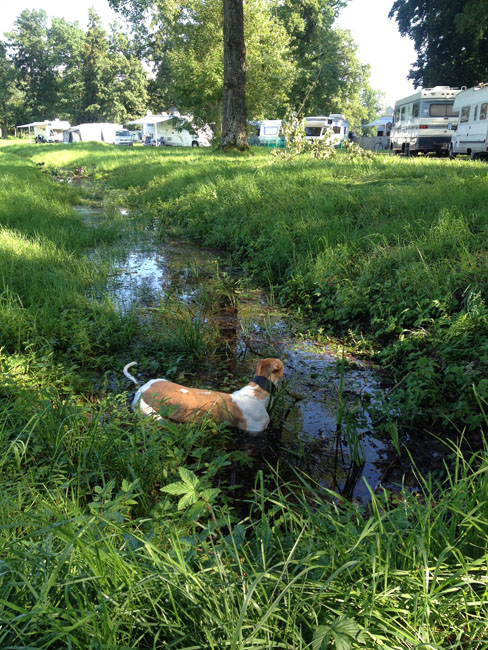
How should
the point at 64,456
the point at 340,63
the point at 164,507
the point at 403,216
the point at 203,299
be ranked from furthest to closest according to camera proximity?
1. the point at 340,63
2. the point at 403,216
3. the point at 203,299
4. the point at 64,456
5. the point at 164,507

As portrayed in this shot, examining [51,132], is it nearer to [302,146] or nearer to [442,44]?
[442,44]

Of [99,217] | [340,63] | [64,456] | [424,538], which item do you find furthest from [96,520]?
[340,63]

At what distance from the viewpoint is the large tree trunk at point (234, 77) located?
15836 mm

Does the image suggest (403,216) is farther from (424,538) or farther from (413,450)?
(424,538)

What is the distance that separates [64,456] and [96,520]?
838mm

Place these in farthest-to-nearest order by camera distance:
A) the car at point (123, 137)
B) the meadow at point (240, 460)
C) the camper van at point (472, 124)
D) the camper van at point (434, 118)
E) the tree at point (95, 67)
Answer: the tree at point (95, 67) < the car at point (123, 137) < the camper van at point (434, 118) < the camper van at point (472, 124) < the meadow at point (240, 460)

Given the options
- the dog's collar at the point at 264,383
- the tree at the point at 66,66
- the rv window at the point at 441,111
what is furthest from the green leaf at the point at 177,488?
the tree at the point at 66,66

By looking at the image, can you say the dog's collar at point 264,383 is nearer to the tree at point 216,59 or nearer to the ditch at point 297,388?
the ditch at point 297,388

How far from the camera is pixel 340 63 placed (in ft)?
158

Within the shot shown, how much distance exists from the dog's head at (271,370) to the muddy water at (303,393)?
146 mm

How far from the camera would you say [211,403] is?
3031mm

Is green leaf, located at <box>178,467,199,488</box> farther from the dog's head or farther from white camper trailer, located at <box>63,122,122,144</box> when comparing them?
white camper trailer, located at <box>63,122,122,144</box>

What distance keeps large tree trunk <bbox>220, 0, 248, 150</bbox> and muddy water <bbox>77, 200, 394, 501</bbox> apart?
1279 cm

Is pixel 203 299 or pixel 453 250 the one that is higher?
pixel 453 250
